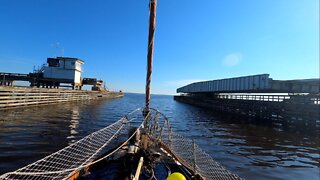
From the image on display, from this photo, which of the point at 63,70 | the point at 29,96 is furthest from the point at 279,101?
the point at 63,70

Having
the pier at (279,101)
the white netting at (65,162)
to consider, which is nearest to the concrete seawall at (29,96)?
the white netting at (65,162)

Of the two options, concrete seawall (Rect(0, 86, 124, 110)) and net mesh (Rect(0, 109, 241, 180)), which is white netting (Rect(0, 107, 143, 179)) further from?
concrete seawall (Rect(0, 86, 124, 110))

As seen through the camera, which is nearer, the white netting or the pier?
the white netting

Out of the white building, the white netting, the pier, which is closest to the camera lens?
the white netting

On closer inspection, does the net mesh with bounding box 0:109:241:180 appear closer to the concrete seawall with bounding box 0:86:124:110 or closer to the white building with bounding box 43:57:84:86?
the concrete seawall with bounding box 0:86:124:110

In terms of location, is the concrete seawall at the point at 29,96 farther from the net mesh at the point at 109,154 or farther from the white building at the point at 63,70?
the net mesh at the point at 109,154

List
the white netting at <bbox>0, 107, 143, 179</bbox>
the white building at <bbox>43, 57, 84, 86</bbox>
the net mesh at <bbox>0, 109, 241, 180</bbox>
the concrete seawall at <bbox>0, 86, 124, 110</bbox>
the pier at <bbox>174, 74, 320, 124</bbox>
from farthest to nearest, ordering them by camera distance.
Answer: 1. the white building at <bbox>43, 57, 84, 86</bbox>
2. the pier at <bbox>174, 74, 320, 124</bbox>
3. the concrete seawall at <bbox>0, 86, 124, 110</bbox>
4. the net mesh at <bbox>0, 109, 241, 180</bbox>
5. the white netting at <bbox>0, 107, 143, 179</bbox>

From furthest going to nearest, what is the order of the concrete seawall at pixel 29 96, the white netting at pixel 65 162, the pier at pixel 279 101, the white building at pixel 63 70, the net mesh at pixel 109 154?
the white building at pixel 63 70 < the pier at pixel 279 101 < the concrete seawall at pixel 29 96 < the net mesh at pixel 109 154 < the white netting at pixel 65 162

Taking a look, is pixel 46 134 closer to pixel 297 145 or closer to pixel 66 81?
pixel 297 145

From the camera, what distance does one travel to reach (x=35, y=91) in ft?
106

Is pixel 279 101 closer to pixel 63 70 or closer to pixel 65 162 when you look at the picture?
pixel 65 162

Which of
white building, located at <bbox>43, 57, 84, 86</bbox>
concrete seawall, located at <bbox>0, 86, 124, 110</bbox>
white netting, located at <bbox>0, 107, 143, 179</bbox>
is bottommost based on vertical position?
white netting, located at <bbox>0, 107, 143, 179</bbox>

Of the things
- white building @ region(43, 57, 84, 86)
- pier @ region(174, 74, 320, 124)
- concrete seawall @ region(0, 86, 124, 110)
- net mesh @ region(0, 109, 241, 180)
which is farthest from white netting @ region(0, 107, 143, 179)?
white building @ region(43, 57, 84, 86)

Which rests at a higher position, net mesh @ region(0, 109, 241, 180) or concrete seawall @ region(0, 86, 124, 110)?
concrete seawall @ region(0, 86, 124, 110)
